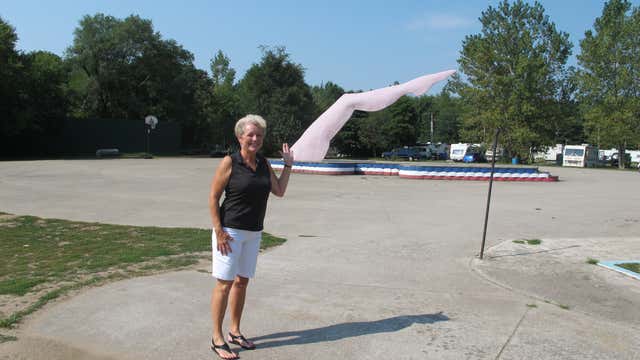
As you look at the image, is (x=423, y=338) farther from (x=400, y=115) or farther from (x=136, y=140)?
(x=400, y=115)

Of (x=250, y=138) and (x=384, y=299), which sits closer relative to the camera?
(x=250, y=138)

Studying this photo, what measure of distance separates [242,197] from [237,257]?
1.70ft

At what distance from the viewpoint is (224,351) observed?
4344 mm

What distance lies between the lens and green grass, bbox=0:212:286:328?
641 cm

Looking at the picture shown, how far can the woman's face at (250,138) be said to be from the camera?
175 inches

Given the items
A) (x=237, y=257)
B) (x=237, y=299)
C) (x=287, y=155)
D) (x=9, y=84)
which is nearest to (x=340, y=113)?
(x=287, y=155)

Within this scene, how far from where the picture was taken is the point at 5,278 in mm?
6555

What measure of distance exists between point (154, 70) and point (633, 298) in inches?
2366

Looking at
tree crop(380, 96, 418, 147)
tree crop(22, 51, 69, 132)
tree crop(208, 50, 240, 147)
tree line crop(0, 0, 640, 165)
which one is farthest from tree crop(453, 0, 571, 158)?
tree crop(22, 51, 69, 132)

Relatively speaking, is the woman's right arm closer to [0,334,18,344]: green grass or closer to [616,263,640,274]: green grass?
[0,334,18,344]: green grass

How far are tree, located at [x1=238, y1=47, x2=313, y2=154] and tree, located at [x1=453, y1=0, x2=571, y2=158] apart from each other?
19186 mm

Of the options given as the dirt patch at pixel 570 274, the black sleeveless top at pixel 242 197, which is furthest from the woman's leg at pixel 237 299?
the dirt patch at pixel 570 274

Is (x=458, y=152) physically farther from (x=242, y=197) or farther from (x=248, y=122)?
(x=242, y=197)

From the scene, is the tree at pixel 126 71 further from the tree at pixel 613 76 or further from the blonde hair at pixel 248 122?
the blonde hair at pixel 248 122
